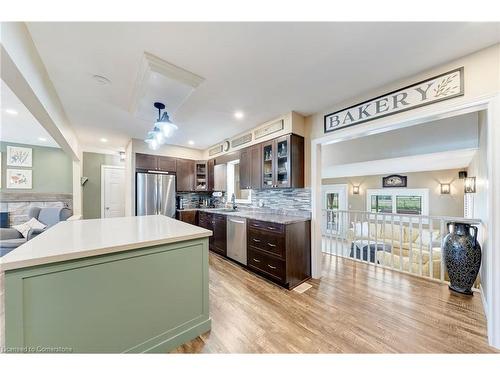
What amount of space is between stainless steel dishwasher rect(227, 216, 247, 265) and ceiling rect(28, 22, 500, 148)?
185cm

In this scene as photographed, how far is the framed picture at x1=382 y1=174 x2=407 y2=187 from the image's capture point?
681cm

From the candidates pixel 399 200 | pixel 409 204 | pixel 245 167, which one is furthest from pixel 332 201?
pixel 245 167

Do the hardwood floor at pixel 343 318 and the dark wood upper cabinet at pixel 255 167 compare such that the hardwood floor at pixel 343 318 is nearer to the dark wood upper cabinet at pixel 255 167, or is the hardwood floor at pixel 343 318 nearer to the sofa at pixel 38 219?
the dark wood upper cabinet at pixel 255 167

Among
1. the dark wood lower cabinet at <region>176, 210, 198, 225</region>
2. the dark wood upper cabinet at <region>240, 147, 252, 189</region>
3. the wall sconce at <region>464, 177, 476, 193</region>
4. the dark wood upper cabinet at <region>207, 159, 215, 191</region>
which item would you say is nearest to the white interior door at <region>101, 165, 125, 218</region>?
the dark wood lower cabinet at <region>176, 210, 198, 225</region>

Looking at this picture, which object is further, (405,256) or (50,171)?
(50,171)

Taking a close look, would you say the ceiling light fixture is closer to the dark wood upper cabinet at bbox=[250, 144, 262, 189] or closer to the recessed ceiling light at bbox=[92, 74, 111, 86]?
the recessed ceiling light at bbox=[92, 74, 111, 86]

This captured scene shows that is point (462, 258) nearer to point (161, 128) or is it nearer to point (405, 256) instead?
point (405, 256)

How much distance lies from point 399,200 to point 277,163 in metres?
6.25

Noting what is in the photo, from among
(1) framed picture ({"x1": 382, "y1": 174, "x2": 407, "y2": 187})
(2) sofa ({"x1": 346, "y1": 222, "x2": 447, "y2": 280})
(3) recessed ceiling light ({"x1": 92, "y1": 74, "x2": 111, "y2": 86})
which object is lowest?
(2) sofa ({"x1": 346, "y1": 222, "x2": 447, "y2": 280})

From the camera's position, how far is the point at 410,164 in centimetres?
573

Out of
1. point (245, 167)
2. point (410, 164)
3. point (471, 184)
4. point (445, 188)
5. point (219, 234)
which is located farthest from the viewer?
point (445, 188)

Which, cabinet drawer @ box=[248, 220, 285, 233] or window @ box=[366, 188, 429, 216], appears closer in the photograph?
cabinet drawer @ box=[248, 220, 285, 233]

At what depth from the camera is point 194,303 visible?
1.68 meters

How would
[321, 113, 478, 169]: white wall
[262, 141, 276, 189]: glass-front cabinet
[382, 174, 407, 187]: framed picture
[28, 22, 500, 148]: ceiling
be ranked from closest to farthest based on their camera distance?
[28, 22, 500, 148]: ceiling
[262, 141, 276, 189]: glass-front cabinet
[321, 113, 478, 169]: white wall
[382, 174, 407, 187]: framed picture
